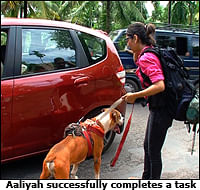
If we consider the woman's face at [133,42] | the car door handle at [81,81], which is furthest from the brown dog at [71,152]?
the woman's face at [133,42]

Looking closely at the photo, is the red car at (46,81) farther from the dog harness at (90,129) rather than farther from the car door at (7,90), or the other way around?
the dog harness at (90,129)

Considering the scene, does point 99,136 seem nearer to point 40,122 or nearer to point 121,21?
point 40,122

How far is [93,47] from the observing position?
3768mm

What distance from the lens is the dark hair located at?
2.53m

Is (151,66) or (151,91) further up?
(151,66)

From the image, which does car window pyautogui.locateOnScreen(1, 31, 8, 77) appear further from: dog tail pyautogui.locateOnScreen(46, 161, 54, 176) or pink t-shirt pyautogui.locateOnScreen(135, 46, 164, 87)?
pink t-shirt pyautogui.locateOnScreen(135, 46, 164, 87)

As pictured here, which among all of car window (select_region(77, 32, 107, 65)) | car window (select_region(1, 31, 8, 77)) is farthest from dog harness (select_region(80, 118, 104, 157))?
car window (select_region(1, 31, 8, 77))

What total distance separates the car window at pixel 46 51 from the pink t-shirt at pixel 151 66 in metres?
1.27

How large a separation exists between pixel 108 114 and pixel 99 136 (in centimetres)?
26

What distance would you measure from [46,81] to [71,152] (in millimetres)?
962

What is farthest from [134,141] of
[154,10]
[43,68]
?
[154,10]

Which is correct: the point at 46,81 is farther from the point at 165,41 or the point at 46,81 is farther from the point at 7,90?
the point at 165,41

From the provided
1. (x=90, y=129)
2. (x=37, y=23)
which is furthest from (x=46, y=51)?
(x=90, y=129)

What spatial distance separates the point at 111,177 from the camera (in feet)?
11.5
